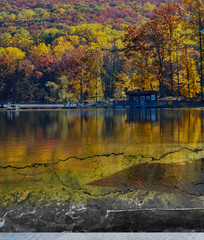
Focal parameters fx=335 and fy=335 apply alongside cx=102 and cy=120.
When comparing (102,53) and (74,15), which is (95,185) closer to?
(102,53)

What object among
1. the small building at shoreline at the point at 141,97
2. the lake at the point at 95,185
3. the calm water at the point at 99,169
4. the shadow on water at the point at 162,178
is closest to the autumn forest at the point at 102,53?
the small building at shoreline at the point at 141,97

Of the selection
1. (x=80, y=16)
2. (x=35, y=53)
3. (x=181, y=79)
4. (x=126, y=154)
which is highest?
(x=80, y=16)

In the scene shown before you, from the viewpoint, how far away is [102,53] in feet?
265

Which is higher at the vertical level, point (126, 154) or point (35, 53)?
point (35, 53)

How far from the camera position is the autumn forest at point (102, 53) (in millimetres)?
61031

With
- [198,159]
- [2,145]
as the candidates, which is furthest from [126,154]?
[2,145]

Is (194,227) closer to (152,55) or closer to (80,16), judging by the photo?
(152,55)

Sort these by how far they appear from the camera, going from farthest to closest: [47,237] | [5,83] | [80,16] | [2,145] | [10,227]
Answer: [80,16] < [5,83] < [2,145] < [10,227] < [47,237]

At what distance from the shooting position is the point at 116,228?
3658mm

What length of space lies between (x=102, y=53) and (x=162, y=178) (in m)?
76.5

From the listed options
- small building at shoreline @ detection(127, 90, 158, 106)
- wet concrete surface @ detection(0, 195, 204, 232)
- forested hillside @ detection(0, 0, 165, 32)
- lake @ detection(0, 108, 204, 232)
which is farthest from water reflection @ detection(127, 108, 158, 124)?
forested hillside @ detection(0, 0, 165, 32)

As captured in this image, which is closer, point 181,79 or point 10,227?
point 10,227

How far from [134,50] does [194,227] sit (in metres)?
65.7

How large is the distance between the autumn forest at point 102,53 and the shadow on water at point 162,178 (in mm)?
33671
